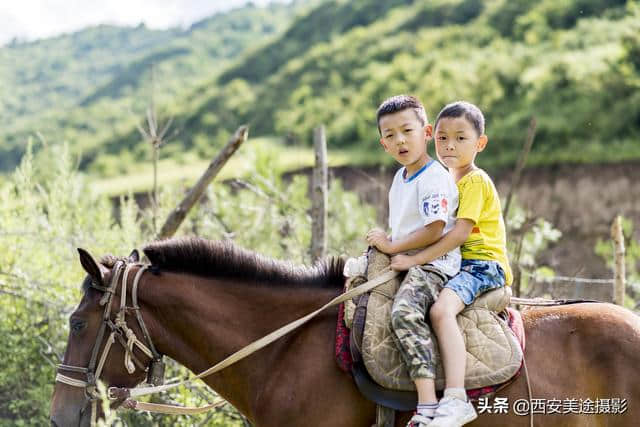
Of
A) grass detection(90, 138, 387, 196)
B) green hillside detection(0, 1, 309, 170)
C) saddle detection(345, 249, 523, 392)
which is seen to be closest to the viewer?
saddle detection(345, 249, 523, 392)

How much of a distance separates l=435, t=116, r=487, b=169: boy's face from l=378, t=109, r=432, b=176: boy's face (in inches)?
4.6

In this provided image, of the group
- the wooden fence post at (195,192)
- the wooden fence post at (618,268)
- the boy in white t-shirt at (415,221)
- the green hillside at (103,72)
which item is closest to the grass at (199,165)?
the green hillside at (103,72)

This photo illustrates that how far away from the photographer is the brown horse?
342cm

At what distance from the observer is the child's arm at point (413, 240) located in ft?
11.2

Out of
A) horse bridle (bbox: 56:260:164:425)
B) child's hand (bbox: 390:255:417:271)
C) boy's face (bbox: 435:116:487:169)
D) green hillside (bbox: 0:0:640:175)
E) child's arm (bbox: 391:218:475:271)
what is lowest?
horse bridle (bbox: 56:260:164:425)

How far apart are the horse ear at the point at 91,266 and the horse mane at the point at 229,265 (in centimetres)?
28

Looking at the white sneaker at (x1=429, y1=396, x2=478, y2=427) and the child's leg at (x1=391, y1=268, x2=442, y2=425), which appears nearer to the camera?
the white sneaker at (x1=429, y1=396, x2=478, y2=427)

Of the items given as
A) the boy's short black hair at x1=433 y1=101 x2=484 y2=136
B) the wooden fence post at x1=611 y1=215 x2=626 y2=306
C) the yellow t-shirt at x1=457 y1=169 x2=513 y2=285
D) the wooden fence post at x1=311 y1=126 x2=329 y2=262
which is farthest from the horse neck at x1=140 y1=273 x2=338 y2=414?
the wooden fence post at x1=611 y1=215 x2=626 y2=306

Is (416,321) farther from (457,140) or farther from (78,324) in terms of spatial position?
(78,324)

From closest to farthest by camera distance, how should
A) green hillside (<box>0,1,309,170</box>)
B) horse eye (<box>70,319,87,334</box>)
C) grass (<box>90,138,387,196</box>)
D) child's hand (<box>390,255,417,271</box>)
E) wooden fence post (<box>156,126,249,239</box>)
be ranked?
Result: child's hand (<box>390,255,417,271</box>)
horse eye (<box>70,319,87,334</box>)
wooden fence post (<box>156,126,249,239</box>)
grass (<box>90,138,387,196</box>)
green hillside (<box>0,1,309,170</box>)

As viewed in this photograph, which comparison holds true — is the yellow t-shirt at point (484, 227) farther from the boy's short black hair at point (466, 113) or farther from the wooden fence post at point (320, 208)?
the wooden fence post at point (320, 208)

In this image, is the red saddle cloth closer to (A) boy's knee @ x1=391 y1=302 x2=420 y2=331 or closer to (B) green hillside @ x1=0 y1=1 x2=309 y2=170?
(A) boy's knee @ x1=391 y1=302 x2=420 y2=331

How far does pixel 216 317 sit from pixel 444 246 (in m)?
1.20

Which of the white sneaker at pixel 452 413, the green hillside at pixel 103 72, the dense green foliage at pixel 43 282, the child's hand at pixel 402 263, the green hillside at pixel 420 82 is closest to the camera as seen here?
the white sneaker at pixel 452 413
